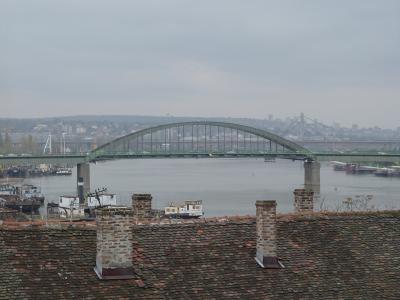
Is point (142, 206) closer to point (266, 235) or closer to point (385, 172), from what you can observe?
point (266, 235)

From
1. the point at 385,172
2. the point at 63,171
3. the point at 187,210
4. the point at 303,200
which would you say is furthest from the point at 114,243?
the point at 63,171

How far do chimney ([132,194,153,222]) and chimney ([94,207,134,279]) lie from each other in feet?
9.43

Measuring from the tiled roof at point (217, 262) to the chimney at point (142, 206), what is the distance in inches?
48.2

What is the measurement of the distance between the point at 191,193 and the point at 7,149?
9192cm

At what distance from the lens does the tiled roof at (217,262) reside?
1222cm

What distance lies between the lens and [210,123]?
134 m

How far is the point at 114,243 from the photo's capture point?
40.5 feet

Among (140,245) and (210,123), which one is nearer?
(140,245)

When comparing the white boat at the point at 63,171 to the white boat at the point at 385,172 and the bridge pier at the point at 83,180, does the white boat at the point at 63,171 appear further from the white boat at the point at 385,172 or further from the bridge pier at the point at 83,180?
the bridge pier at the point at 83,180

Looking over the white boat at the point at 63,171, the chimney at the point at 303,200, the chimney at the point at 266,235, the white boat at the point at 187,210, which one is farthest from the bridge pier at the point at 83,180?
the chimney at the point at 266,235

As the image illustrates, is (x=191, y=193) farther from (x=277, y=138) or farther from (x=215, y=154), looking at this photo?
(x=277, y=138)

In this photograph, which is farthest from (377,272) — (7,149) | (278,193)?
(7,149)

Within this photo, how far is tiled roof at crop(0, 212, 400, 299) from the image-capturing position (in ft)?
40.1

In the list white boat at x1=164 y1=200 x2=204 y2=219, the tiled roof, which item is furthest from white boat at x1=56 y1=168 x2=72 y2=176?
the tiled roof
